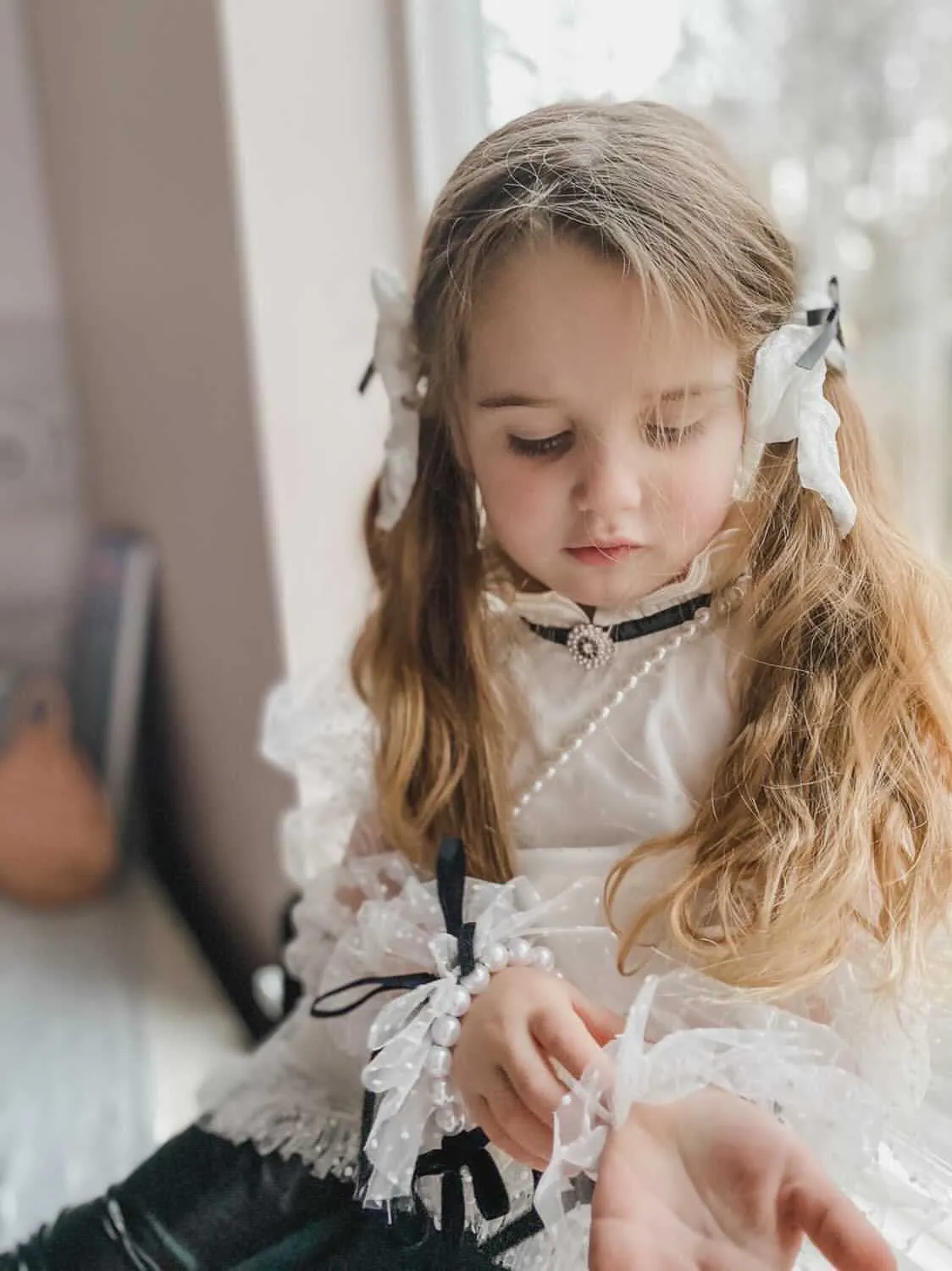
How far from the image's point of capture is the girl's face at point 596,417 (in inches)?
19.2

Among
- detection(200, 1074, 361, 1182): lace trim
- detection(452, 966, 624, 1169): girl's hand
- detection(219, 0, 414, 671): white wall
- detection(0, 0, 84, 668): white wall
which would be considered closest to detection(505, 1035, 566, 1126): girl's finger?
detection(452, 966, 624, 1169): girl's hand

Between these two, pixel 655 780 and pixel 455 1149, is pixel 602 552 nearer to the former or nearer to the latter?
pixel 655 780

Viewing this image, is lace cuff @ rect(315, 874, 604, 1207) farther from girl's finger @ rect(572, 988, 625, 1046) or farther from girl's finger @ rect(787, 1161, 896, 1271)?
girl's finger @ rect(787, 1161, 896, 1271)

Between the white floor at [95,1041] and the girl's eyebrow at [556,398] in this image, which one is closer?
the girl's eyebrow at [556,398]

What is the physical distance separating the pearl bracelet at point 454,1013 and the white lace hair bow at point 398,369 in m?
0.25

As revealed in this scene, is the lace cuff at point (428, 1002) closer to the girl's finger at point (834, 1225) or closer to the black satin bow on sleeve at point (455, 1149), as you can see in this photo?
the black satin bow on sleeve at point (455, 1149)

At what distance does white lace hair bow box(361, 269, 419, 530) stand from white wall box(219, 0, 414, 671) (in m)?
0.23

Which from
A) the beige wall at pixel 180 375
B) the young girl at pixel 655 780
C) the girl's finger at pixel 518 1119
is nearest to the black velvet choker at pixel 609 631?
the young girl at pixel 655 780

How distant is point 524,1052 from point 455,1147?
9 centimetres

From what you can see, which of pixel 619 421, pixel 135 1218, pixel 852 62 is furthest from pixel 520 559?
pixel 135 1218

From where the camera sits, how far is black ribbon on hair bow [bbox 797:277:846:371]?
500 millimetres

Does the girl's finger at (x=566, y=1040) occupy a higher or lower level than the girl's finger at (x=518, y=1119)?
higher

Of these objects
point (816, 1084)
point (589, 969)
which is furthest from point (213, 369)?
point (816, 1084)

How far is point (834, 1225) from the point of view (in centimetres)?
38
